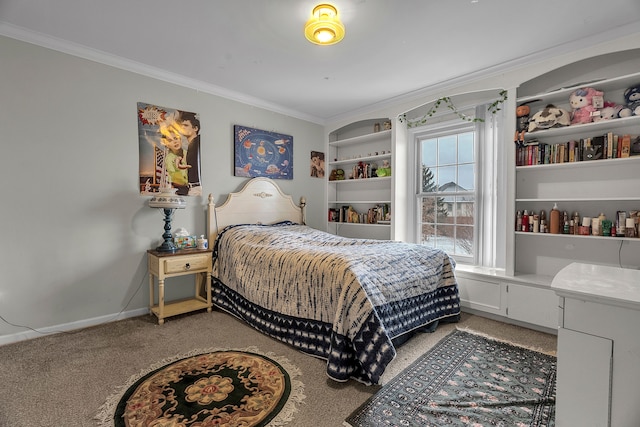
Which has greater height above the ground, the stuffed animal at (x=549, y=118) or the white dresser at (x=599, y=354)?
the stuffed animal at (x=549, y=118)

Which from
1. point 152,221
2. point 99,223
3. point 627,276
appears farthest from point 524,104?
point 99,223

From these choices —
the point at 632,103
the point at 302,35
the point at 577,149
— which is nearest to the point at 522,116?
the point at 577,149

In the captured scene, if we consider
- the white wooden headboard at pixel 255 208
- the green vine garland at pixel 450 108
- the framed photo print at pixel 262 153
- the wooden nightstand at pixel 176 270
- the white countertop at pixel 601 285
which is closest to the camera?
the white countertop at pixel 601 285

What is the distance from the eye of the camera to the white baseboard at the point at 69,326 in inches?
94.3

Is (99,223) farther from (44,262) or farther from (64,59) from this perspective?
(64,59)

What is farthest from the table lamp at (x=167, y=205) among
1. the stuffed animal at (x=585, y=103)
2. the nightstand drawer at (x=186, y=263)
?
the stuffed animal at (x=585, y=103)

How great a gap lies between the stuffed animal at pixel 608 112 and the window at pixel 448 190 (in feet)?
3.66

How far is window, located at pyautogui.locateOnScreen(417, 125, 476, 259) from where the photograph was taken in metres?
3.56

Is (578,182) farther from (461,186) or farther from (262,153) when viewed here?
(262,153)

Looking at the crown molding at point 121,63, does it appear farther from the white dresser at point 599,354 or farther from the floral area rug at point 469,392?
the white dresser at point 599,354

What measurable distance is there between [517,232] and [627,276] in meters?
1.88

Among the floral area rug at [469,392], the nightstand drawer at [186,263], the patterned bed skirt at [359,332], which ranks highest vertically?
the nightstand drawer at [186,263]

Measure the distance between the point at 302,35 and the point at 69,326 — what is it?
320cm

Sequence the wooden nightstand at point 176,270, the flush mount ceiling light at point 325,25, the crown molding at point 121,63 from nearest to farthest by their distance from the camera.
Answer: the flush mount ceiling light at point 325,25
the crown molding at point 121,63
the wooden nightstand at point 176,270
